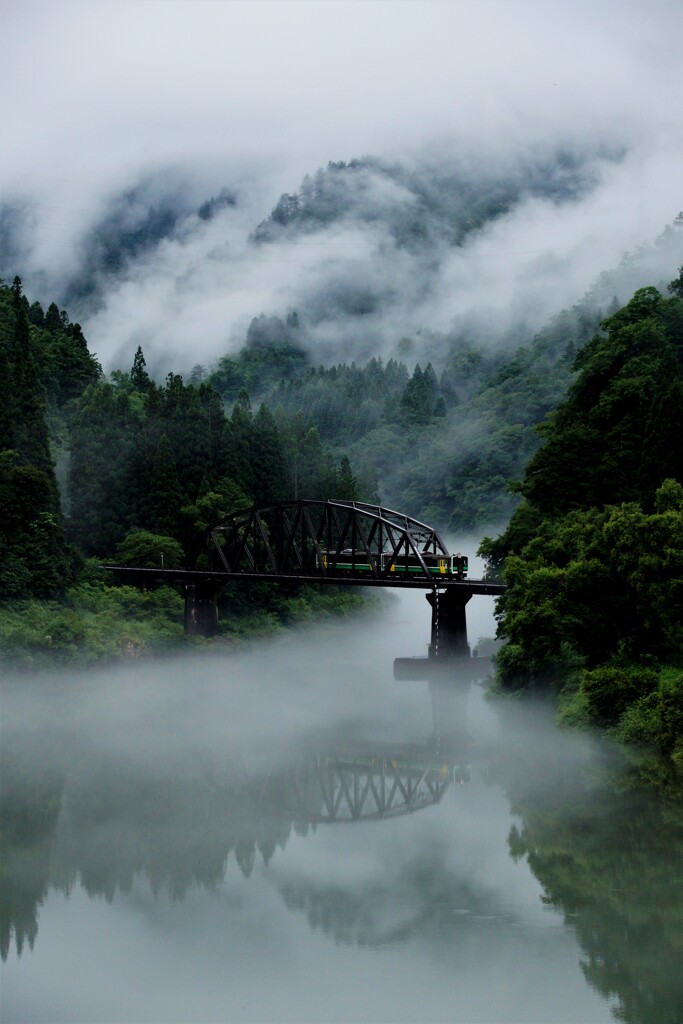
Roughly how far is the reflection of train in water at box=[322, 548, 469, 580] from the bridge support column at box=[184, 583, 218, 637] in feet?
24.3

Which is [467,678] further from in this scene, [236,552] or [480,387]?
[480,387]

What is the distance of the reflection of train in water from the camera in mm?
71438

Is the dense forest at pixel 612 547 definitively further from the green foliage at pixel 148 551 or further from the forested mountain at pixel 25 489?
the green foliage at pixel 148 551

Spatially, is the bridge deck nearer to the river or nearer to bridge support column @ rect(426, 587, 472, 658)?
bridge support column @ rect(426, 587, 472, 658)

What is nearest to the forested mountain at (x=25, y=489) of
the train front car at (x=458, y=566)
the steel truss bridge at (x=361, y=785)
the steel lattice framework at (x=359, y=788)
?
the train front car at (x=458, y=566)

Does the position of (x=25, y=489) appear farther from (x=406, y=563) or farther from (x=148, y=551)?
(x=406, y=563)

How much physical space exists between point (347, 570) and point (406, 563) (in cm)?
730

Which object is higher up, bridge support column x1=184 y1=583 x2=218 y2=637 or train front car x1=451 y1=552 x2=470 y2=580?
train front car x1=451 y1=552 x2=470 y2=580

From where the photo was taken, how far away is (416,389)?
166 metres

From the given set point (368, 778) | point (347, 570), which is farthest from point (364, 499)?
point (368, 778)

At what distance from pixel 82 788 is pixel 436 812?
10942 mm

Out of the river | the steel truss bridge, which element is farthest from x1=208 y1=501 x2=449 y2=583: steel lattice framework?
the steel truss bridge

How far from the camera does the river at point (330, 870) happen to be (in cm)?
2472

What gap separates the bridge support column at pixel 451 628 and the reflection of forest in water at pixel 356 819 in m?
19.4
